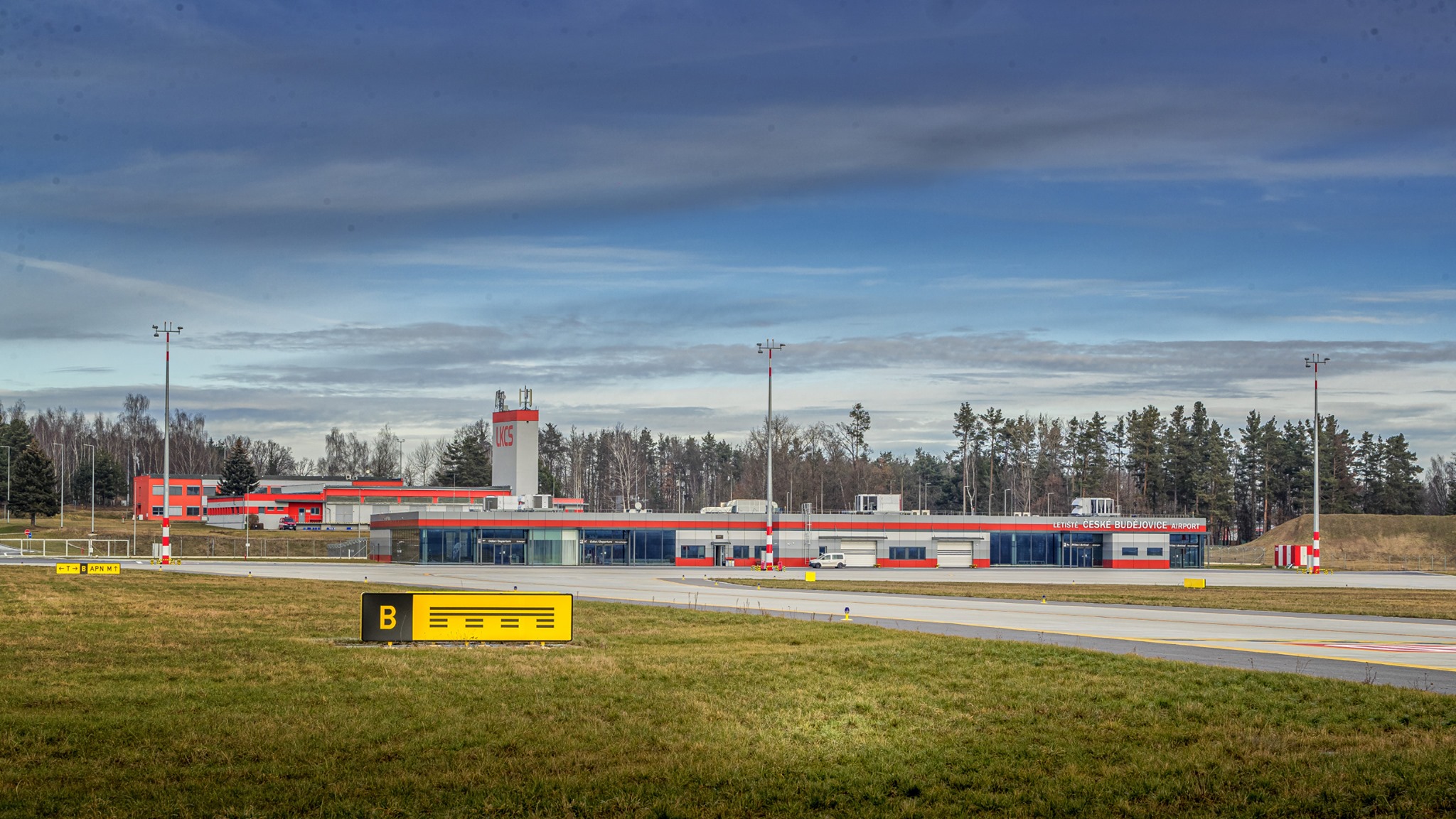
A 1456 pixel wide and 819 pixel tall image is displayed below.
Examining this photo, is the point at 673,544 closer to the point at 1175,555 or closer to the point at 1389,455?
the point at 1175,555

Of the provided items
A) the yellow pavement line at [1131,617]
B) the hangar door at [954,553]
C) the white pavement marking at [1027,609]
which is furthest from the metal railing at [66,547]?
the yellow pavement line at [1131,617]

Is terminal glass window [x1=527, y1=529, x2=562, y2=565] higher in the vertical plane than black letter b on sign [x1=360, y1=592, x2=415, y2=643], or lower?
lower

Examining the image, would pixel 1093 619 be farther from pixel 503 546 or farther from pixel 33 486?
pixel 33 486

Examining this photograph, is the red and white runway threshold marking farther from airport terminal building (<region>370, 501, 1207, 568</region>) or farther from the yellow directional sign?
airport terminal building (<region>370, 501, 1207, 568</region>)

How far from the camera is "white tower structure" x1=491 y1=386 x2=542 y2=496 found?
11412 cm

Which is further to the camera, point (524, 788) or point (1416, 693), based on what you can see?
point (1416, 693)

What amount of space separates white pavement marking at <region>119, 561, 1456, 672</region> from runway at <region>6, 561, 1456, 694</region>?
0.23ft

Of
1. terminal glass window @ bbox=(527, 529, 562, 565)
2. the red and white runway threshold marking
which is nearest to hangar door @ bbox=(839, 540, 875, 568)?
terminal glass window @ bbox=(527, 529, 562, 565)

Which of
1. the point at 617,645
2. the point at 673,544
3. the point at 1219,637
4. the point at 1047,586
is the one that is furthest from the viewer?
the point at 673,544

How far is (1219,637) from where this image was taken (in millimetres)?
28344

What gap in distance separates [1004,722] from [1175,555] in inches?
3817

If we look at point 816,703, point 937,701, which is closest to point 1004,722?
point 937,701

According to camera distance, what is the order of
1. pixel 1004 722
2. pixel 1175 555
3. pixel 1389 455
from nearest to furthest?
1. pixel 1004 722
2. pixel 1175 555
3. pixel 1389 455

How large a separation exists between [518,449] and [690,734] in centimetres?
10183
